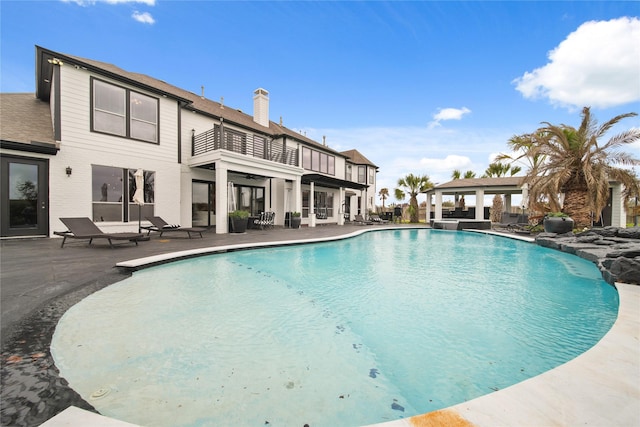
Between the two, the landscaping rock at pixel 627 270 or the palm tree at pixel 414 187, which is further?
the palm tree at pixel 414 187

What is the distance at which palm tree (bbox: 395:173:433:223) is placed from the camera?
80.5 feet

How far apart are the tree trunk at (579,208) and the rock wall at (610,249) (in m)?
2.03

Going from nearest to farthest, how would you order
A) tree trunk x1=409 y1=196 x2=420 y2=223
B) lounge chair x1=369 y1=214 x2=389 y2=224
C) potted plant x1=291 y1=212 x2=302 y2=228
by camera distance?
1. potted plant x1=291 y1=212 x2=302 y2=228
2. lounge chair x1=369 y1=214 x2=389 y2=224
3. tree trunk x1=409 y1=196 x2=420 y2=223

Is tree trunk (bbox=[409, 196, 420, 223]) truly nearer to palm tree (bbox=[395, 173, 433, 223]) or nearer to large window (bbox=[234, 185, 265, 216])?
palm tree (bbox=[395, 173, 433, 223])

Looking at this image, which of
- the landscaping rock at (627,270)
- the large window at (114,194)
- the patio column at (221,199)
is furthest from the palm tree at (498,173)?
the large window at (114,194)

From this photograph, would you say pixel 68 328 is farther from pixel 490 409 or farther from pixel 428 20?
pixel 428 20

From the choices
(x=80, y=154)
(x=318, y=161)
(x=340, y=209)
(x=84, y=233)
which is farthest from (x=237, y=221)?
(x=340, y=209)

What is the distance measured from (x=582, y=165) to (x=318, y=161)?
48.7 feet

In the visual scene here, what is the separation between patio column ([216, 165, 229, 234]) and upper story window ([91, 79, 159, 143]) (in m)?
3.28

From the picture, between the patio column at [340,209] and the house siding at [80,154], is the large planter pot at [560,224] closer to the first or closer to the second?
the patio column at [340,209]

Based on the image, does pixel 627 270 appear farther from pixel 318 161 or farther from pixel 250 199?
pixel 318 161

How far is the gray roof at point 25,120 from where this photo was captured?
27.9ft

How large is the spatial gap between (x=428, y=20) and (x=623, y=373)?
650 inches

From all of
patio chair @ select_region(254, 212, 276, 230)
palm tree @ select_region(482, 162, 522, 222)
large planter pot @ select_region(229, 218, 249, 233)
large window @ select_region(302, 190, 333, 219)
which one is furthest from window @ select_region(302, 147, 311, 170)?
palm tree @ select_region(482, 162, 522, 222)
